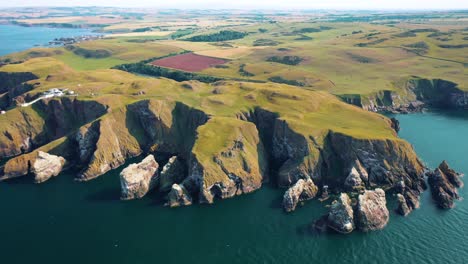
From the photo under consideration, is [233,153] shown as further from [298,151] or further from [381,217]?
[381,217]

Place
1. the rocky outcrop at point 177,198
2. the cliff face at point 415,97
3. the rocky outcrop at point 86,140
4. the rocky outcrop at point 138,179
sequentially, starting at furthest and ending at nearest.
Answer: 1. the cliff face at point 415,97
2. the rocky outcrop at point 86,140
3. the rocky outcrop at point 138,179
4. the rocky outcrop at point 177,198

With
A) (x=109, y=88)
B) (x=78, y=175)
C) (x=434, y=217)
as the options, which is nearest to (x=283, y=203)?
(x=434, y=217)

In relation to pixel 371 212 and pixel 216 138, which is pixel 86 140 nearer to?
pixel 216 138

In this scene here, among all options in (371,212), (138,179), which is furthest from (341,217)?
(138,179)

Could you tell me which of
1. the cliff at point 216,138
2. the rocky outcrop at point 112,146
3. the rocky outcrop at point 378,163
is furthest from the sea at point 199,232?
the rocky outcrop at point 112,146

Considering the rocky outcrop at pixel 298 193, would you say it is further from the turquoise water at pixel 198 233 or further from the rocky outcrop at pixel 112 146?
the rocky outcrop at pixel 112 146

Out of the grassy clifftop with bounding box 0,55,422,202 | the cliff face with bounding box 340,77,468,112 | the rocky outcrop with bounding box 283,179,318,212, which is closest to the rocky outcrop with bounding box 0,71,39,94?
the grassy clifftop with bounding box 0,55,422,202

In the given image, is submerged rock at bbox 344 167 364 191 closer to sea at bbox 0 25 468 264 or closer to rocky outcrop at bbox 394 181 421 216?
sea at bbox 0 25 468 264
